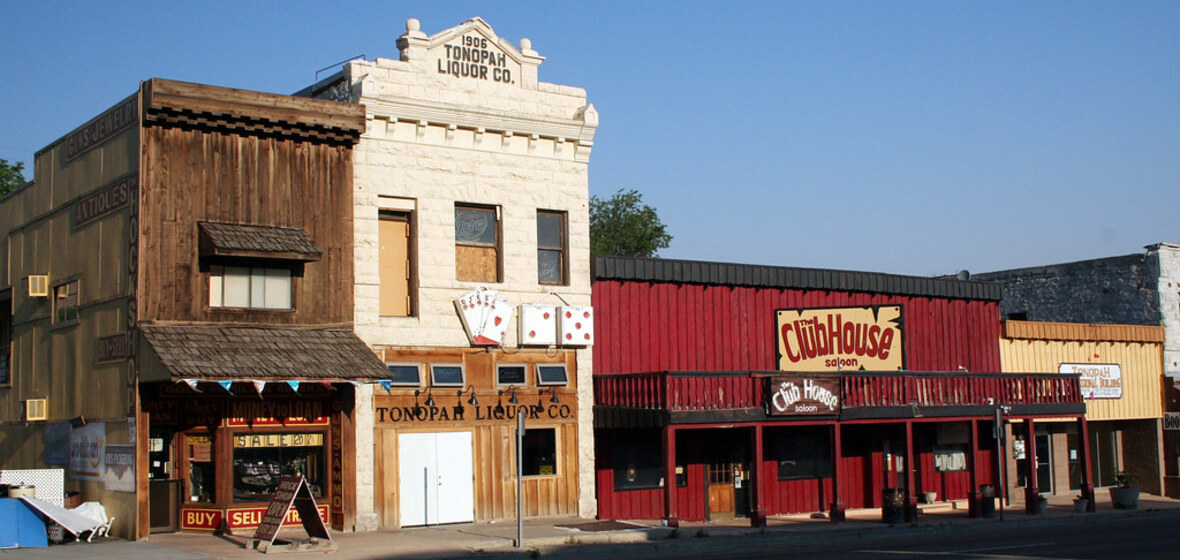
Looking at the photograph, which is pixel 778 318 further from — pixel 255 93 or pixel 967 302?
pixel 255 93

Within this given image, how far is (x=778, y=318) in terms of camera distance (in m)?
31.5

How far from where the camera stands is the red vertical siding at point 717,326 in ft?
96.0

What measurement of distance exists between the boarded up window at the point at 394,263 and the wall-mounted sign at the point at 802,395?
8501 mm

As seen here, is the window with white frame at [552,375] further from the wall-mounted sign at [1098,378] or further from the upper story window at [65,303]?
the wall-mounted sign at [1098,378]

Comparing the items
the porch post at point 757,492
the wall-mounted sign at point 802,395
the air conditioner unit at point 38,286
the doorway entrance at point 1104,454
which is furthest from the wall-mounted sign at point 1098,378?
the air conditioner unit at point 38,286

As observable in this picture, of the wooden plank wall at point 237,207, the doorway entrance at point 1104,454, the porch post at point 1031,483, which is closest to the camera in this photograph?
the wooden plank wall at point 237,207

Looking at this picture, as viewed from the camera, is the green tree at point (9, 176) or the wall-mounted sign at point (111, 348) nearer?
the wall-mounted sign at point (111, 348)

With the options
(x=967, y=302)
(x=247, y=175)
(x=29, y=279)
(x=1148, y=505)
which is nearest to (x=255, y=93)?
(x=247, y=175)

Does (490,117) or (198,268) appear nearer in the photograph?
(198,268)

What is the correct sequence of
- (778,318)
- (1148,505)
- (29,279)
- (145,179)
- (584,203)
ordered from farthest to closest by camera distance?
(1148,505), (778,318), (584,203), (29,279), (145,179)

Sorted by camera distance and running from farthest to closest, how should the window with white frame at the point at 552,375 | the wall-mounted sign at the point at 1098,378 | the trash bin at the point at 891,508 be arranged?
the wall-mounted sign at the point at 1098,378, the trash bin at the point at 891,508, the window with white frame at the point at 552,375

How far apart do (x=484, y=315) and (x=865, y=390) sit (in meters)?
9.55

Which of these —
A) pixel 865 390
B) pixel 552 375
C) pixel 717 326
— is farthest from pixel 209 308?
pixel 865 390

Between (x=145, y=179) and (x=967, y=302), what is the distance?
24.1 meters
